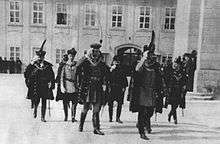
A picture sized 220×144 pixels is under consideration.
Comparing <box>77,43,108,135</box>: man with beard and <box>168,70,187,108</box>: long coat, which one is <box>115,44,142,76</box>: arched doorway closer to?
<box>168,70,187,108</box>: long coat

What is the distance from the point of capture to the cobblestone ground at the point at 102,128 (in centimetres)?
850

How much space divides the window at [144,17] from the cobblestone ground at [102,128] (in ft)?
64.9

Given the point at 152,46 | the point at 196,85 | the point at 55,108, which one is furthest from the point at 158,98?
the point at 196,85

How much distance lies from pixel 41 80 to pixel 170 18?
2340cm

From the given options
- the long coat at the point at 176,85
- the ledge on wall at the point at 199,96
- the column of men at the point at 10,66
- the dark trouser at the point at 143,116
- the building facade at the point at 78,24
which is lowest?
the column of men at the point at 10,66

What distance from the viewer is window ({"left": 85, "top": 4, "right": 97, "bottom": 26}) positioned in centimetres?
3222

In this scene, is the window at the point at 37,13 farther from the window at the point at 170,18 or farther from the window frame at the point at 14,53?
the window at the point at 170,18

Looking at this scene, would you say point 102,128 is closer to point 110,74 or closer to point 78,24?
point 110,74

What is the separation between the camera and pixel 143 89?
29.6ft

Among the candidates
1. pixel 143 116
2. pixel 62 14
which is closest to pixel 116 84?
pixel 143 116

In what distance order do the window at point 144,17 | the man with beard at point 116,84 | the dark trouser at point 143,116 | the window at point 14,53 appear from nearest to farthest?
the dark trouser at point 143,116, the man with beard at point 116,84, the window at point 14,53, the window at point 144,17

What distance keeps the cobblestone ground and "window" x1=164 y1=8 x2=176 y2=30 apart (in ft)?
65.2

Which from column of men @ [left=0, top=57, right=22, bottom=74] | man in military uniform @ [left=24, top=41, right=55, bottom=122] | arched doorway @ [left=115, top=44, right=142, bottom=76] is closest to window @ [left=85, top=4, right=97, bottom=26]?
arched doorway @ [left=115, top=44, right=142, bottom=76]

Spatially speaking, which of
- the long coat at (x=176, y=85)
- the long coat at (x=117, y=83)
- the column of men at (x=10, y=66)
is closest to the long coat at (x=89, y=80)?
the long coat at (x=117, y=83)
